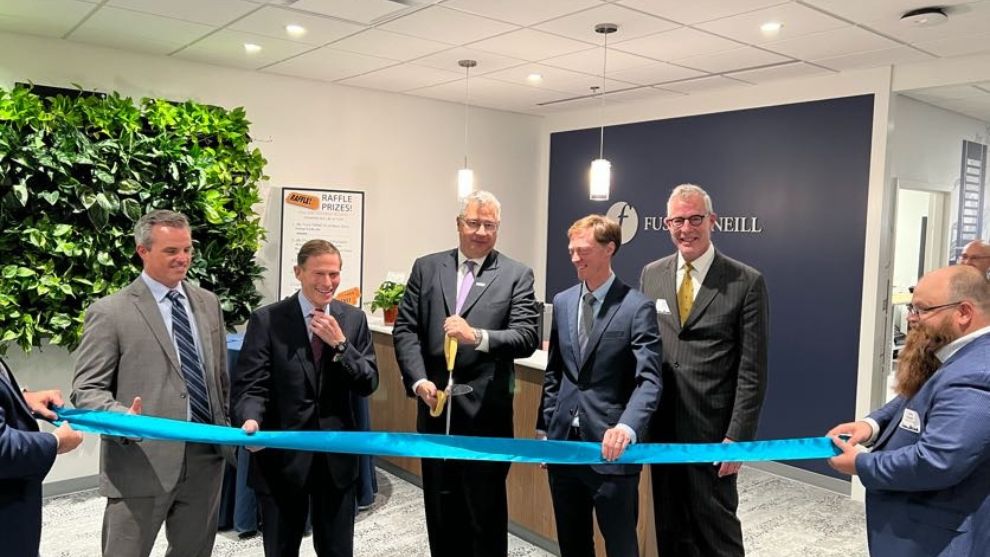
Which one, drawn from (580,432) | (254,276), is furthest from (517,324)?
(254,276)

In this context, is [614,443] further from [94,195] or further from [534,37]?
[94,195]

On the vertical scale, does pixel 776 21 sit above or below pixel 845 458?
above

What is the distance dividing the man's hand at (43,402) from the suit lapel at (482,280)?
4.63 feet

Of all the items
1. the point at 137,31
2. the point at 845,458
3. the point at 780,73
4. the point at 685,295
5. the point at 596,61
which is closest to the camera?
the point at 845,458

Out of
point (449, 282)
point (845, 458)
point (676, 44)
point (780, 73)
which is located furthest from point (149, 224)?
point (780, 73)

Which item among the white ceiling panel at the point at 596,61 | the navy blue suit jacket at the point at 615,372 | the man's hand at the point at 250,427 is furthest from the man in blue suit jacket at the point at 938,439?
the white ceiling panel at the point at 596,61

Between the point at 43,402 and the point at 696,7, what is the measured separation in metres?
3.32

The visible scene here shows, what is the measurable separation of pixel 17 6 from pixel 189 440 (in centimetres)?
298

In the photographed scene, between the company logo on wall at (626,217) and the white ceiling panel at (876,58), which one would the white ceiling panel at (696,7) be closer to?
the white ceiling panel at (876,58)

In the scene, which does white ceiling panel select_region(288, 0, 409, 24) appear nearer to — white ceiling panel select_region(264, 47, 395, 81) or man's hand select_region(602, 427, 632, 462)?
white ceiling panel select_region(264, 47, 395, 81)

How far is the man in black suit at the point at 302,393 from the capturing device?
2436 millimetres

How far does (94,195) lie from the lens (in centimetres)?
437

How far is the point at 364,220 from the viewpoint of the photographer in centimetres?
614

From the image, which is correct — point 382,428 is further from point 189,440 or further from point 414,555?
point 189,440
